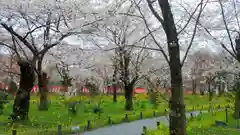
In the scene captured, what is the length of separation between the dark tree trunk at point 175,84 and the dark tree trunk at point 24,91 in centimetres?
1106

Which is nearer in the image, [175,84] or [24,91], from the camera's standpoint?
[175,84]

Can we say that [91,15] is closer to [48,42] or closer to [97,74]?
[48,42]

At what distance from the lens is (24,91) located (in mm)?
15586

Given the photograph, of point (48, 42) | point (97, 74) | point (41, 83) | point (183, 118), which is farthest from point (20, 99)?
point (97, 74)

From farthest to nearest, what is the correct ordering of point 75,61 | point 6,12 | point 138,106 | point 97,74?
point 97,74, point 138,106, point 75,61, point 6,12

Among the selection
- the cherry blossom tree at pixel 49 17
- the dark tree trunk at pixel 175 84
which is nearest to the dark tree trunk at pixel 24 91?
the cherry blossom tree at pixel 49 17

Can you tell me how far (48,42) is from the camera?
1662 centimetres

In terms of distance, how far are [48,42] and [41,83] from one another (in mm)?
7841

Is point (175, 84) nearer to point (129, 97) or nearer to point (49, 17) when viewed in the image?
point (49, 17)

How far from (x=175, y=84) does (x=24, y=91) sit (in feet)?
38.2

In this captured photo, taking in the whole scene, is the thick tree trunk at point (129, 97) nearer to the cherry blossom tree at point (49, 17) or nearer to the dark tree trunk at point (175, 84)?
the cherry blossom tree at point (49, 17)

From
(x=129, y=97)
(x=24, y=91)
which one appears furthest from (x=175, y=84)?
(x=129, y=97)

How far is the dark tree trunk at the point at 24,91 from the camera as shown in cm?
1507

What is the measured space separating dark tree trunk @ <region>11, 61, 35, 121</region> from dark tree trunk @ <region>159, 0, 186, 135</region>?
36.3 ft
